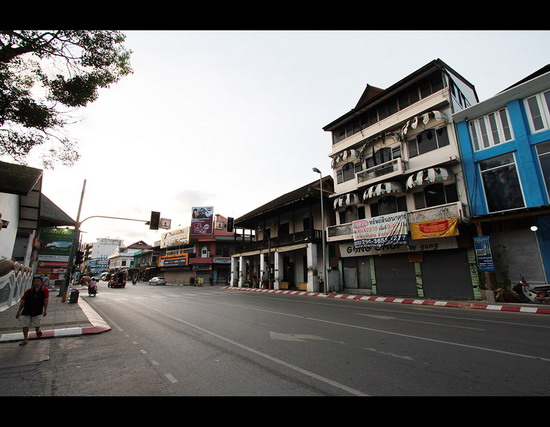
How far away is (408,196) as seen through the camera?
19.1 meters

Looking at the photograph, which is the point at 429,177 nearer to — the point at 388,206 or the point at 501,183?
the point at 501,183

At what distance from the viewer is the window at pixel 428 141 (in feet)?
58.3

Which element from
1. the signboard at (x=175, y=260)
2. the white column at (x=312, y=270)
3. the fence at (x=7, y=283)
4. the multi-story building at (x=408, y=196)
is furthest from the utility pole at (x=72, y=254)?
the signboard at (x=175, y=260)

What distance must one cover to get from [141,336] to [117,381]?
12.3 ft

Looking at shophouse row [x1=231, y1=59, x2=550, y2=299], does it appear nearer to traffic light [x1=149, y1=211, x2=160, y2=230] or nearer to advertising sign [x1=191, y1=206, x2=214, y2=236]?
traffic light [x1=149, y1=211, x2=160, y2=230]

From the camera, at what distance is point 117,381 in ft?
14.0

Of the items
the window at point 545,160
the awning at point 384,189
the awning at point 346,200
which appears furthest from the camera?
the awning at point 346,200

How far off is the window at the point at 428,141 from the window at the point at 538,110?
4.02 meters

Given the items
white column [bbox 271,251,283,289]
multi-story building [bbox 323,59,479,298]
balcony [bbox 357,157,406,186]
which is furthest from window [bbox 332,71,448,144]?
white column [bbox 271,251,283,289]

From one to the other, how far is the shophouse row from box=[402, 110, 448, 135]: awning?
0.24ft

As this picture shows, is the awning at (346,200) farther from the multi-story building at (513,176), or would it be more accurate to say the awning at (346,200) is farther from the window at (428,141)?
the multi-story building at (513,176)

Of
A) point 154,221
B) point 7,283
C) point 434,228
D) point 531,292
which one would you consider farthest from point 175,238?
point 531,292

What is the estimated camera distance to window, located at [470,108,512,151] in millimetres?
15266

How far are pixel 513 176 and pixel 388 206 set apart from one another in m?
7.31
